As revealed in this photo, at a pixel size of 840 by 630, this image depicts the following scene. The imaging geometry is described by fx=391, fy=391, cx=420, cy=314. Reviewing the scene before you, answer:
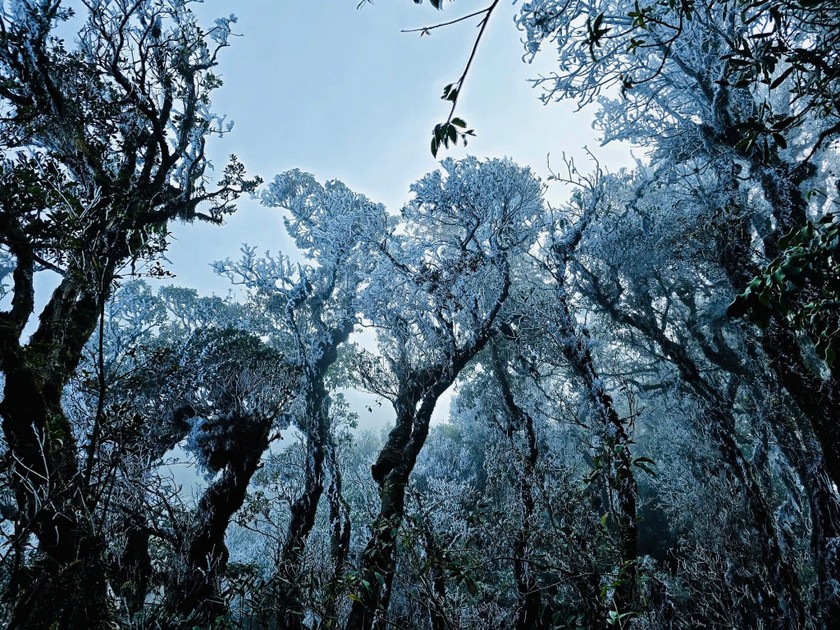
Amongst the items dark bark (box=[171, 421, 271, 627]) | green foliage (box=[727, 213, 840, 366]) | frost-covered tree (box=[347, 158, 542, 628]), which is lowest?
dark bark (box=[171, 421, 271, 627])

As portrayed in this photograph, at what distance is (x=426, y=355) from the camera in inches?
365

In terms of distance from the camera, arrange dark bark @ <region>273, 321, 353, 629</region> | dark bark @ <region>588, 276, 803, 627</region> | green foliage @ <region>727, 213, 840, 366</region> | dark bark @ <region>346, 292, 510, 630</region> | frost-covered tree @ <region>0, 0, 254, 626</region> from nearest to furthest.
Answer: green foliage @ <region>727, 213, 840, 366</region>
frost-covered tree @ <region>0, 0, 254, 626</region>
dark bark @ <region>273, 321, 353, 629</region>
dark bark @ <region>588, 276, 803, 627</region>
dark bark @ <region>346, 292, 510, 630</region>

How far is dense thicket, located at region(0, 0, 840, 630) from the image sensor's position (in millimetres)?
3465

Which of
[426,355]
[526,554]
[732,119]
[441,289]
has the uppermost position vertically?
[732,119]

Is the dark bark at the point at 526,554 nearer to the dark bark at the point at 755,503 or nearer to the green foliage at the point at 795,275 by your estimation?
the dark bark at the point at 755,503

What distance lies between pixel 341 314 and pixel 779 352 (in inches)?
474

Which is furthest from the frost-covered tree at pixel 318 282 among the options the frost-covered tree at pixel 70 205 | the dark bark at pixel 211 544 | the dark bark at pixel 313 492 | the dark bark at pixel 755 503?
the dark bark at pixel 755 503

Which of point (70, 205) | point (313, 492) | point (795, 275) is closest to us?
point (795, 275)

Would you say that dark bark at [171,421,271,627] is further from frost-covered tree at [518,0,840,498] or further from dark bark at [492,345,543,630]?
frost-covered tree at [518,0,840,498]

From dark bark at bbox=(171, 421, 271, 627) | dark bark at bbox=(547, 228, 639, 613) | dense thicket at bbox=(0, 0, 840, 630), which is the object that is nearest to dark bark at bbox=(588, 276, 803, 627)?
dense thicket at bbox=(0, 0, 840, 630)

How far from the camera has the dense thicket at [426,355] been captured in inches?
136

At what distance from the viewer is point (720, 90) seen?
6.48m

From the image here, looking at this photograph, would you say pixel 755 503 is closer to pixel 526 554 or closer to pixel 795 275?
pixel 526 554

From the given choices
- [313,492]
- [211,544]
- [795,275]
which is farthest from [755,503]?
[211,544]
